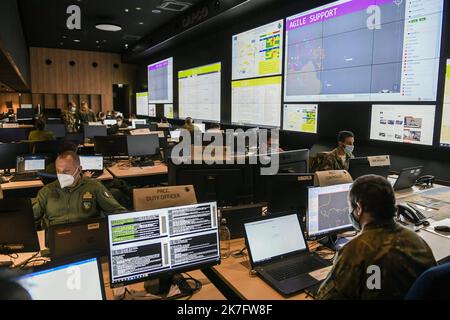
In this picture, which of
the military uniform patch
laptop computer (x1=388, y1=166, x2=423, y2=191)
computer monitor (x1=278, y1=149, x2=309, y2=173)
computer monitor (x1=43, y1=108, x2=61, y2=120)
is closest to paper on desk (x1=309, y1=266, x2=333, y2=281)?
computer monitor (x1=278, y1=149, x2=309, y2=173)

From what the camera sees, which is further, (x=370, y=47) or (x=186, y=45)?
(x=186, y=45)

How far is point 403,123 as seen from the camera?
4039mm

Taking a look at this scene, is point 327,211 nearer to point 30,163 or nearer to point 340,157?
point 340,157

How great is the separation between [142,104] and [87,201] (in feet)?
38.4

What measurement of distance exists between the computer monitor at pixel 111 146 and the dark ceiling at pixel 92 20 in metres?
3.39

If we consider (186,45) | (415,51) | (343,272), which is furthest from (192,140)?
(186,45)

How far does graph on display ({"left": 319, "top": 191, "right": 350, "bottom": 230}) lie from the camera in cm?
219

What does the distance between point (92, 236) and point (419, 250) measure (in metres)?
1.60

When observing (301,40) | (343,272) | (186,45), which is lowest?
(343,272)

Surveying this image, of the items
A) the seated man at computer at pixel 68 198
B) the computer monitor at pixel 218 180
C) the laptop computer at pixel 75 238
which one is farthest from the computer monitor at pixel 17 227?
the computer monitor at pixel 218 180

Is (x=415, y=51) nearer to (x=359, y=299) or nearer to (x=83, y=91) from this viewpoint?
(x=359, y=299)

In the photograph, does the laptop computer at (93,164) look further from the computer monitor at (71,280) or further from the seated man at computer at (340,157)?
the computer monitor at (71,280)

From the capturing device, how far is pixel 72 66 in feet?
45.0

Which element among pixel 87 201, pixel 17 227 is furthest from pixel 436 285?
pixel 87 201
